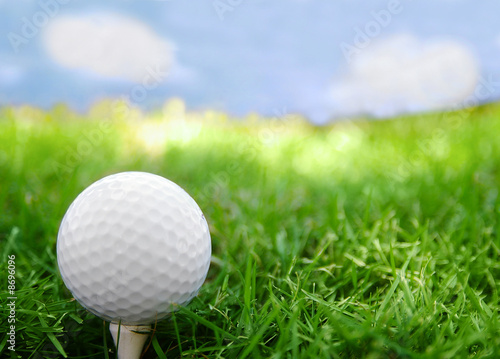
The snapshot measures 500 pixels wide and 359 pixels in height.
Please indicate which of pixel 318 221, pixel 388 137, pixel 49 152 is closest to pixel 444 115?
pixel 388 137

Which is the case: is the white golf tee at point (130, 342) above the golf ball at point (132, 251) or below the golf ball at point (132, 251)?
below

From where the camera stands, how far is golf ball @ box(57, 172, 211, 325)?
1.16 m

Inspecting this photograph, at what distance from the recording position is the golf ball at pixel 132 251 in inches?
45.7

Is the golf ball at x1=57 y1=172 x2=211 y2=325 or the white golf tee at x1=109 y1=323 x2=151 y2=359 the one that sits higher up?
the golf ball at x1=57 y1=172 x2=211 y2=325

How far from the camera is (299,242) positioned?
1895 millimetres

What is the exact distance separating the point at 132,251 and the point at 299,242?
3.06 ft

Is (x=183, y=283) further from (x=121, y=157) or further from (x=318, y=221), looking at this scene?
(x=121, y=157)

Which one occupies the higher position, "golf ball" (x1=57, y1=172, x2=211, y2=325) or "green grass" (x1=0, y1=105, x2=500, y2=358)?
"golf ball" (x1=57, y1=172, x2=211, y2=325)

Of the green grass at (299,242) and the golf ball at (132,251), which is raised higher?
the golf ball at (132,251)

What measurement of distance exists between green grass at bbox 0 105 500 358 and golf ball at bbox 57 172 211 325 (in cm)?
13

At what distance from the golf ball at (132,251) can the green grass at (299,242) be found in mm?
127

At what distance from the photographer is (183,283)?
4.00 ft

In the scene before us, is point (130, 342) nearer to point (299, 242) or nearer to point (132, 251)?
point (132, 251)

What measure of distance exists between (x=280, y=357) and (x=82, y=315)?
72 centimetres
